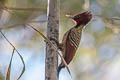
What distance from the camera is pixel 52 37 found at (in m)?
1.63

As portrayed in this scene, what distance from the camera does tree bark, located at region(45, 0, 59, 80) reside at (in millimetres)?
1499

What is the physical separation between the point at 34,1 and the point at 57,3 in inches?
50.5

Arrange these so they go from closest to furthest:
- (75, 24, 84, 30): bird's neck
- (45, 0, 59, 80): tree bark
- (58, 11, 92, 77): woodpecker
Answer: (45, 0, 59, 80): tree bark → (58, 11, 92, 77): woodpecker → (75, 24, 84, 30): bird's neck

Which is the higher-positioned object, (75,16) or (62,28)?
(75,16)

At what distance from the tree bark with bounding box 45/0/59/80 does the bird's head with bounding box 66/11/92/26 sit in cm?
59

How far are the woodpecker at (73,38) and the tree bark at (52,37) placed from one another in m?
0.47

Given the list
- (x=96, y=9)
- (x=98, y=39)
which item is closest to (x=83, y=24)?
(x=96, y=9)

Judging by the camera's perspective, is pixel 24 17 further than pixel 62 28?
No

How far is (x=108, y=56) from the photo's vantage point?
11.1 ft

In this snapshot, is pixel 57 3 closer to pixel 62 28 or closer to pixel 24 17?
pixel 24 17

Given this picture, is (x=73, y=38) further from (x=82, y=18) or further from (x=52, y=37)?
(x=52, y=37)

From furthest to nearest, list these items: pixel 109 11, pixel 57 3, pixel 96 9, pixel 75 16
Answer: pixel 109 11 → pixel 96 9 → pixel 75 16 → pixel 57 3

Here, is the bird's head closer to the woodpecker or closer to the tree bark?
the woodpecker

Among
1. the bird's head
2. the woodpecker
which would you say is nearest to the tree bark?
the woodpecker
